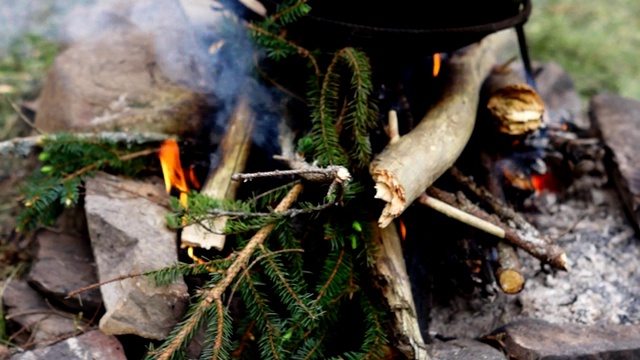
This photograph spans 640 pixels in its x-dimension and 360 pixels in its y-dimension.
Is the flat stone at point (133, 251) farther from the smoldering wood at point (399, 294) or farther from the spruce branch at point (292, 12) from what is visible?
the spruce branch at point (292, 12)

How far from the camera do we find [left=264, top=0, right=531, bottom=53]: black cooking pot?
5.75 feet

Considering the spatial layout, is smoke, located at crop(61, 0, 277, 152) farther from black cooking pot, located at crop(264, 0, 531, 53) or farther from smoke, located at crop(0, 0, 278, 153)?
black cooking pot, located at crop(264, 0, 531, 53)

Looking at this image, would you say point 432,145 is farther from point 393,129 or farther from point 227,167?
point 227,167

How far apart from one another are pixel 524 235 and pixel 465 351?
0.46 meters

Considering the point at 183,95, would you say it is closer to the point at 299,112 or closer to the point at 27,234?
the point at 299,112

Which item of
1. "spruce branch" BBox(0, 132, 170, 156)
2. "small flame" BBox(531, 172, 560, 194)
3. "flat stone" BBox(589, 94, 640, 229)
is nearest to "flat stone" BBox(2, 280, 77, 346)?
"spruce branch" BBox(0, 132, 170, 156)

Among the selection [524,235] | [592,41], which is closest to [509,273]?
[524,235]

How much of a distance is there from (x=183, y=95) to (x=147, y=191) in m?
0.42

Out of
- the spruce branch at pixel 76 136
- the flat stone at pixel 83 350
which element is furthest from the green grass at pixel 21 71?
the flat stone at pixel 83 350

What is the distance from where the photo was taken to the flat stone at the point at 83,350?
157cm

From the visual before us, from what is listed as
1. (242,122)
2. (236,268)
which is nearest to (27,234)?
(242,122)

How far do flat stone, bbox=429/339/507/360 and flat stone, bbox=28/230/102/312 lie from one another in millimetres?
1050

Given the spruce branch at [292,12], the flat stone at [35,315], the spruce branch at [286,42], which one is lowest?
the flat stone at [35,315]

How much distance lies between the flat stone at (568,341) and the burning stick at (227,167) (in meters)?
0.94
